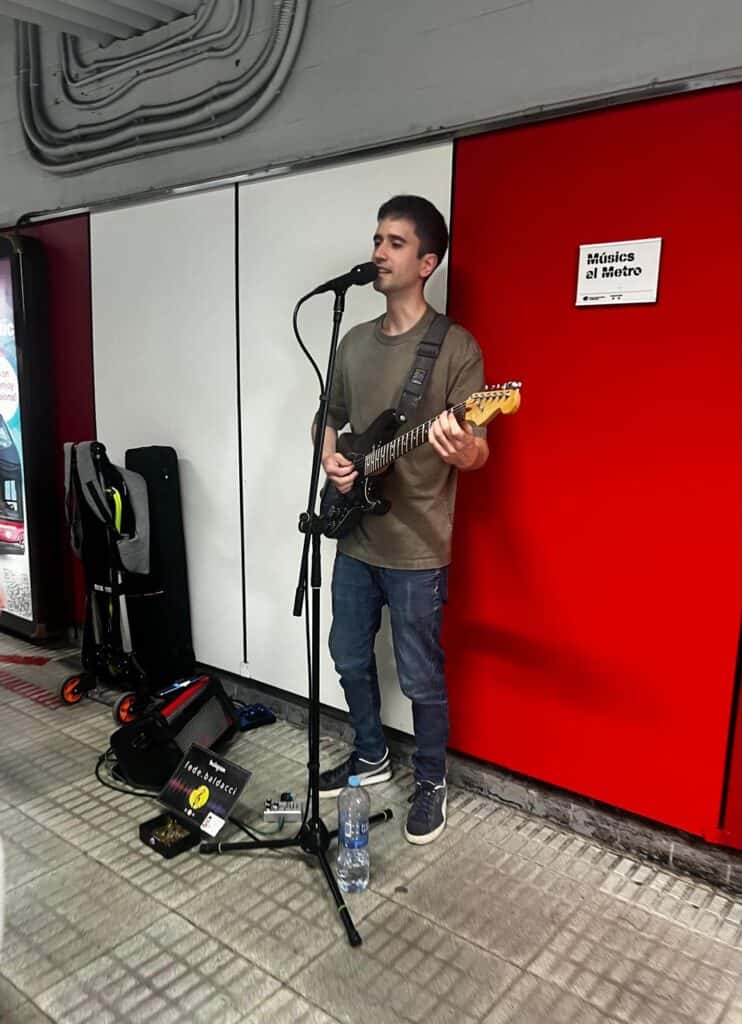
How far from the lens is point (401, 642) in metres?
2.24

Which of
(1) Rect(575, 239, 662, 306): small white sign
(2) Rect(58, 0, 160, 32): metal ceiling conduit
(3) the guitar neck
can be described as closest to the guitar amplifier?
(3) the guitar neck

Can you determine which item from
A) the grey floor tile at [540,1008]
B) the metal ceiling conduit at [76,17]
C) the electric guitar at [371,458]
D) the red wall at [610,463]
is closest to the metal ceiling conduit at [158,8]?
the metal ceiling conduit at [76,17]

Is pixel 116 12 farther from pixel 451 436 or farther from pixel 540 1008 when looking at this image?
pixel 540 1008

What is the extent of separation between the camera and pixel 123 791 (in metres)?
2.52

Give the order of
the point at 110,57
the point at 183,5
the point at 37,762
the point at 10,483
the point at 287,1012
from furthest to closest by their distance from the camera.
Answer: the point at 10,483, the point at 110,57, the point at 183,5, the point at 37,762, the point at 287,1012

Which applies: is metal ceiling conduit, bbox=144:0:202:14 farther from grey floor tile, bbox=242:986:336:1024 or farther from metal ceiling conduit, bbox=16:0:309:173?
grey floor tile, bbox=242:986:336:1024

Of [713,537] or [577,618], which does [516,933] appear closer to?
[577,618]

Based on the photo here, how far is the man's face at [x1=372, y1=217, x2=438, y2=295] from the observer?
206cm

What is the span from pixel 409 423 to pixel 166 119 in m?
1.88

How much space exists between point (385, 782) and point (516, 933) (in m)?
0.75

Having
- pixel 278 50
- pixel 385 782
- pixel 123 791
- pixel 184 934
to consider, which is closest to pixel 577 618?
pixel 385 782

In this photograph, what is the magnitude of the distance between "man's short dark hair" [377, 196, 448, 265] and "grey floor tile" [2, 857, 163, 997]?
1882 mm

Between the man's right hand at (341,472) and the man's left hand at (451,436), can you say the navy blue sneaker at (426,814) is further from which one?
the man's left hand at (451,436)

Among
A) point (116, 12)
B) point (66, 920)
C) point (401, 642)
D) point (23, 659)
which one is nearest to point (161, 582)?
point (23, 659)
